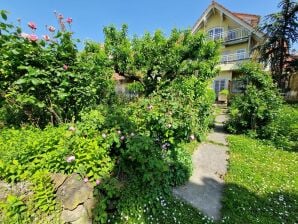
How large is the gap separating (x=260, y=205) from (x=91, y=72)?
→ 4383 mm

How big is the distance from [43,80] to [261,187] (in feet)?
15.9

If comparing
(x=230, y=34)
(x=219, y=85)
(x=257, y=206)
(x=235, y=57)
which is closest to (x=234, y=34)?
(x=230, y=34)

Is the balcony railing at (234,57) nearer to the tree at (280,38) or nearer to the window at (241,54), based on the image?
the window at (241,54)

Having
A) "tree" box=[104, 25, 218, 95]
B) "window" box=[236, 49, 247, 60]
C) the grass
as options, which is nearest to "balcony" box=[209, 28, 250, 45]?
"window" box=[236, 49, 247, 60]

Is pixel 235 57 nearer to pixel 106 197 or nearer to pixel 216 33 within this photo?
pixel 216 33

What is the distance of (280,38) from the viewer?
14977 millimetres

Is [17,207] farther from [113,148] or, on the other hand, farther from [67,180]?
[113,148]

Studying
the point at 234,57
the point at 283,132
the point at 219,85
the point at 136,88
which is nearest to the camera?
the point at 283,132

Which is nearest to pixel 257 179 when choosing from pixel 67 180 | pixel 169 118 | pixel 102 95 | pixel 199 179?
pixel 199 179

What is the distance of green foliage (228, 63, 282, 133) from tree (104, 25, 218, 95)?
6.49ft

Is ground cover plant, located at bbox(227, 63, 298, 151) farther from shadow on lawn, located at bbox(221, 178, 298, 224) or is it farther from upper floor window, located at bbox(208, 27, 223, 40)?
upper floor window, located at bbox(208, 27, 223, 40)

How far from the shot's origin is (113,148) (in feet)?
11.3

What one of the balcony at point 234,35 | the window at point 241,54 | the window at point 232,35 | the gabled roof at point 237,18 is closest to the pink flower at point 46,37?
the gabled roof at point 237,18

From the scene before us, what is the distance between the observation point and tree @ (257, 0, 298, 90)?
48.2 ft
